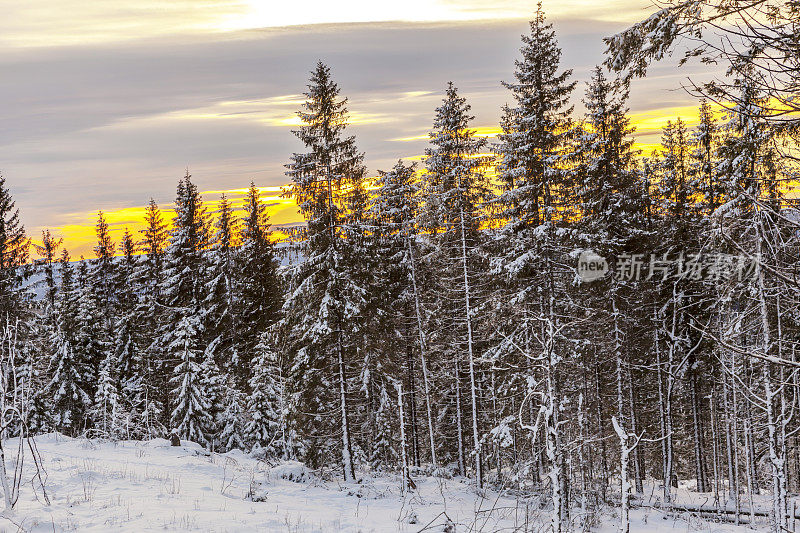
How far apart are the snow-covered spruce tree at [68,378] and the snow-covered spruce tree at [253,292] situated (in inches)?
445

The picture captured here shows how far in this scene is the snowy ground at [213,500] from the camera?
10.1 m

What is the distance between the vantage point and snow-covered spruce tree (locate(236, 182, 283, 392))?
113ft

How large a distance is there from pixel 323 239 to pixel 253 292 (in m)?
13.7

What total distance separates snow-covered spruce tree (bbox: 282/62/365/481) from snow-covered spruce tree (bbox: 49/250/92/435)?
22.3m

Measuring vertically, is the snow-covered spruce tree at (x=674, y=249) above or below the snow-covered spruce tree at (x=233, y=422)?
above

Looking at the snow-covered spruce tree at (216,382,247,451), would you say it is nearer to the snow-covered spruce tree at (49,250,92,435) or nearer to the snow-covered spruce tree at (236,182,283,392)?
the snow-covered spruce tree at (236,182,283,392)

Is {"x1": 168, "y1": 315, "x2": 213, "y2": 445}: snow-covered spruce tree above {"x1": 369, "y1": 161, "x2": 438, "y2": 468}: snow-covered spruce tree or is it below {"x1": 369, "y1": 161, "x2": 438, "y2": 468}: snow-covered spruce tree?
below

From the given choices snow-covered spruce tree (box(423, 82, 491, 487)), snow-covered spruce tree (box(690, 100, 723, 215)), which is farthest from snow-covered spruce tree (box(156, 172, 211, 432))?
snow-covered spruce tree (box(690, 100, 723, 215))

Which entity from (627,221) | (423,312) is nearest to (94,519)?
(423,312)

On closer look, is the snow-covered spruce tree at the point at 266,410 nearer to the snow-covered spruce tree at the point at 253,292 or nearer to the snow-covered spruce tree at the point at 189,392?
the snow-covered spruce tree at the point at 189,392

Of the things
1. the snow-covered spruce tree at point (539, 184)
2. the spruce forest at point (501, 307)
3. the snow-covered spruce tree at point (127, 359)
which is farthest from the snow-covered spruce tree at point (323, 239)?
the snow-covered spruce tree at point (127, 359)

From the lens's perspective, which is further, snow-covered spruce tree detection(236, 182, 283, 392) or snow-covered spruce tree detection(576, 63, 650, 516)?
snow-covered spruce tree detection(236, 182, 283, 392)

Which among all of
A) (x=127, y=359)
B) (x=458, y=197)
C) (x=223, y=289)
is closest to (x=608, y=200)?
(x=458, y=197)

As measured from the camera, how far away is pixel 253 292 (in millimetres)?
34906
